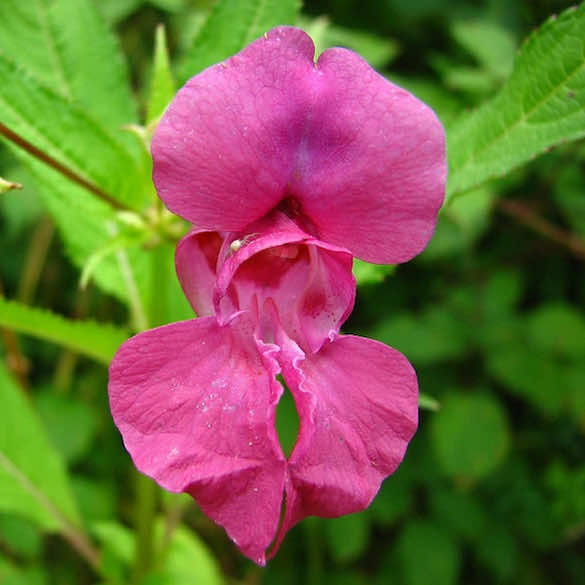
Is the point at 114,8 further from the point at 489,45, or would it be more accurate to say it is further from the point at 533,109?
the point at 533,109

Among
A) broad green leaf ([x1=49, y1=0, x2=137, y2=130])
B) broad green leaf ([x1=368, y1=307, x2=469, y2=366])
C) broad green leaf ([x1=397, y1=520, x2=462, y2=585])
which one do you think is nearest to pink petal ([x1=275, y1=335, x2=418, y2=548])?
broad green leaf ([x1=49, y1=0, x2=137, y2=130])

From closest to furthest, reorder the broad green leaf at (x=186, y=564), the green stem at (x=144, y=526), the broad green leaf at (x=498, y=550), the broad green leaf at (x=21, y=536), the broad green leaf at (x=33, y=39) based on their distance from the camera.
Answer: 1. the broad green leaf at (x=33, y=39)
2. the green stem at (x=144, y=526)
3. the broad green leaf at (x=186, y=564)
4. the broad green leaf at (x=21, y=536)
5. the broad green leaf at (x=498, y=550)

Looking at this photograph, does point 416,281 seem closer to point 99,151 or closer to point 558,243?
point 558,243

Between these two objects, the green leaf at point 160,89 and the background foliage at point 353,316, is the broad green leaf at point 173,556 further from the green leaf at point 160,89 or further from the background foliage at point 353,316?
the green leaf at point 160,89

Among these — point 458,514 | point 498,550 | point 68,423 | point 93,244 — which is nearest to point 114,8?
point 93,244

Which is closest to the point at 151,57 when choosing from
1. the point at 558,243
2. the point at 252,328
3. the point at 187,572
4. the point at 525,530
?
the point at 558,243

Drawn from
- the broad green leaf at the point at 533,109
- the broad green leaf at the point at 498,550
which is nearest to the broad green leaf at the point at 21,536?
the broad green leaf at the point at 498,550

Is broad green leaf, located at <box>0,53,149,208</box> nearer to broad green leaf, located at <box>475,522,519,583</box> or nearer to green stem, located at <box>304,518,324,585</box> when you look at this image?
green stem, located at <box>304,518,324,585</box>
